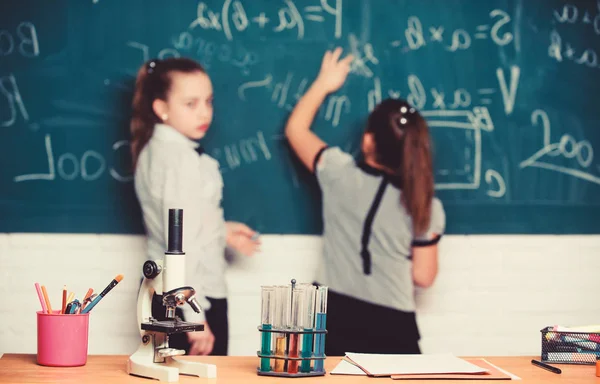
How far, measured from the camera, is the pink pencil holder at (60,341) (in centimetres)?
216

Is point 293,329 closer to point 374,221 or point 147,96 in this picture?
point 374,221

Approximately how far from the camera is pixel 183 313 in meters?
3.43

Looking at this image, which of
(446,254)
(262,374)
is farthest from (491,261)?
(262,374)

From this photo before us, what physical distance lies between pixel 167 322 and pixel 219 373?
0.61ft

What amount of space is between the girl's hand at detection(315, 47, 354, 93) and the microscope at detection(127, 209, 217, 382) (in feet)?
5.53

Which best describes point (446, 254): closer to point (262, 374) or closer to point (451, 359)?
point (451, 359)

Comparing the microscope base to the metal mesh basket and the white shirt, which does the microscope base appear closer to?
the metal mesh basket

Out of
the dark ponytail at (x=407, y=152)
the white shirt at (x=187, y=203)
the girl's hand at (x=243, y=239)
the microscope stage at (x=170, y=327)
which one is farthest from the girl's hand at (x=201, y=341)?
the microscope stage at (x=170, y=327)

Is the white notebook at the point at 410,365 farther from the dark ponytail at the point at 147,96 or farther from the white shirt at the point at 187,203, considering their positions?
the dark ponytail at the point at 147,96

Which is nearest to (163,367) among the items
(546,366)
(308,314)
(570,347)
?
(308,314)

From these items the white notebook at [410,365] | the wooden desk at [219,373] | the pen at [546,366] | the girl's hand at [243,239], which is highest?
the girl's hand at [243,239]

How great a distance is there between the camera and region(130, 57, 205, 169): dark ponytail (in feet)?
11.6

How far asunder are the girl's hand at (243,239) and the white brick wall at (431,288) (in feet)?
0.13

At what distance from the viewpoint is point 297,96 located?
11.9 feet
